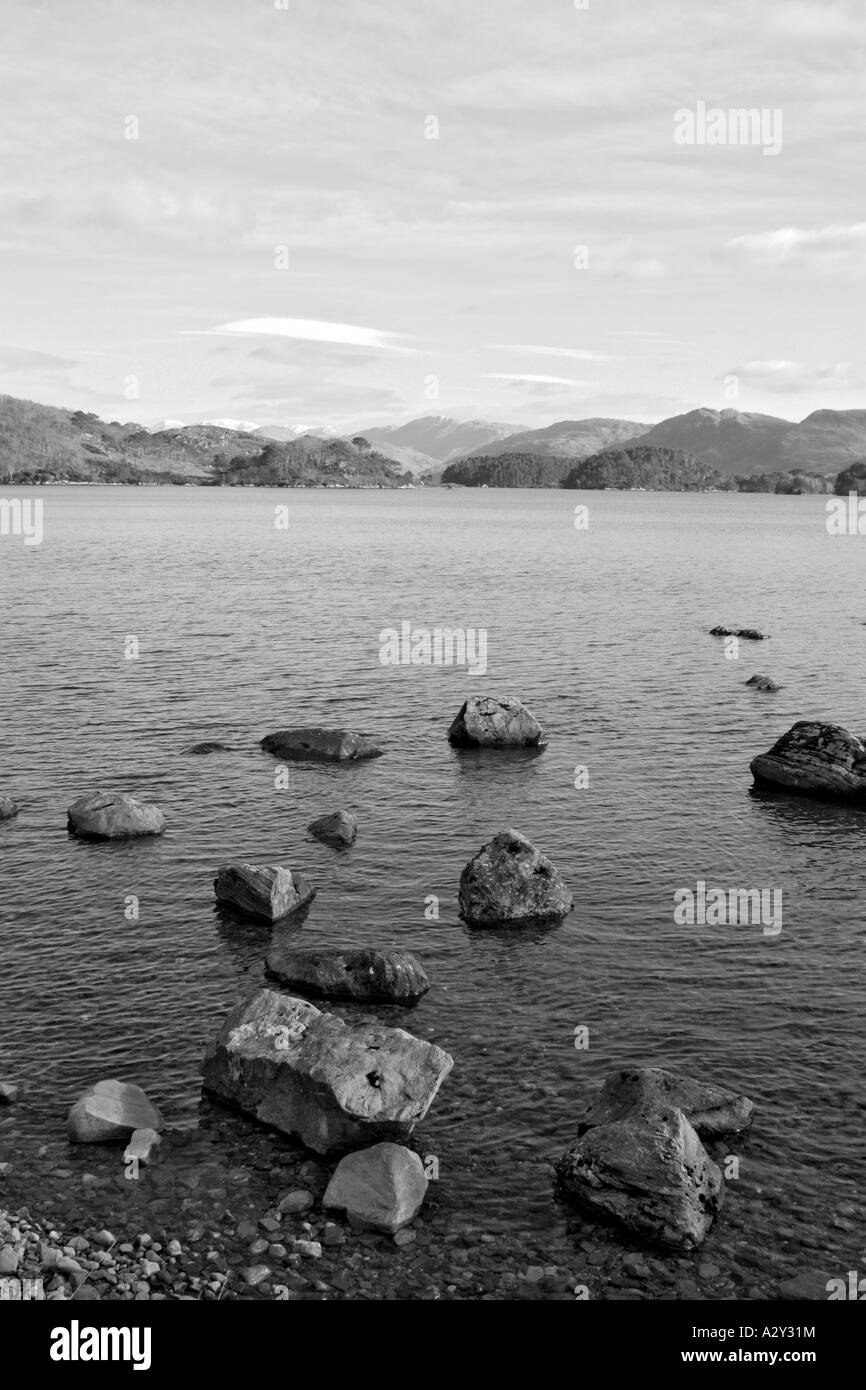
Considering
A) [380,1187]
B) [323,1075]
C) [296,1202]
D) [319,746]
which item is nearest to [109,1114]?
[323,1075]

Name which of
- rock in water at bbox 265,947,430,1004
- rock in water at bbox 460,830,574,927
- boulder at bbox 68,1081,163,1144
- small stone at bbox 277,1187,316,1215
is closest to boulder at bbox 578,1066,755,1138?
small stone at bbox 277,1187,316,1215

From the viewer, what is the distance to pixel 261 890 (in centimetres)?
3491

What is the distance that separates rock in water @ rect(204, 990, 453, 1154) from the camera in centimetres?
2400

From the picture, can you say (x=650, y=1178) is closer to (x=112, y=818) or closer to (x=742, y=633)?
(x=112, y=818)

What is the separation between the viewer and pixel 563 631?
312 feet

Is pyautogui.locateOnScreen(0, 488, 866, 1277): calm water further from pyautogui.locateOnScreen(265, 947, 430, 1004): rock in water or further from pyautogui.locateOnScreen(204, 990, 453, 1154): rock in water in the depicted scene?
pyautogui.locateOnScreen(204, 990, 453, 1154): rock in water

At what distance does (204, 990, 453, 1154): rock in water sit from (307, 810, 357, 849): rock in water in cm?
1517

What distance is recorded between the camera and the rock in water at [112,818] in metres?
41.5

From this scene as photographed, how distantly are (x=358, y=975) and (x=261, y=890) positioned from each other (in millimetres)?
5764

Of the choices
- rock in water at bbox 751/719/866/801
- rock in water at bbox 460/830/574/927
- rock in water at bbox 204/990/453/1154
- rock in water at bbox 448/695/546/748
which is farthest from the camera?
rock in water at bbox 448/695/546/748

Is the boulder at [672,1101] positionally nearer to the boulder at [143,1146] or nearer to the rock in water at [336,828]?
the boulder at [143,1146]

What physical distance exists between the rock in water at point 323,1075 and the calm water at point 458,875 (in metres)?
1.10

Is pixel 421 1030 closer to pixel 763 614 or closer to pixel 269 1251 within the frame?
pixel 269 1251

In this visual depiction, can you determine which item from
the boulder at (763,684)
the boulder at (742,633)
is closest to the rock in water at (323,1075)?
the boulder at (763,684)
